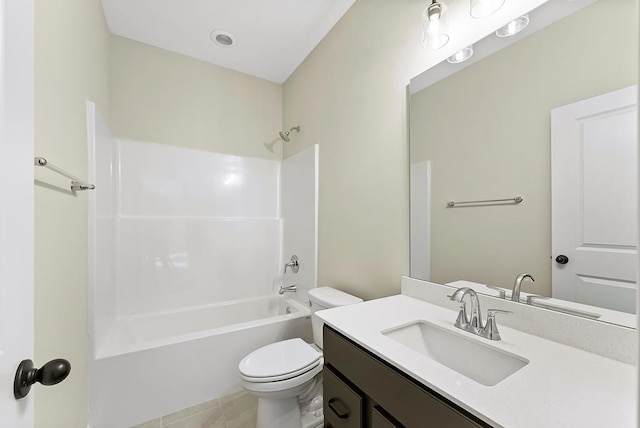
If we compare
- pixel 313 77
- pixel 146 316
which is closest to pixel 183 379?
pixel 146 316

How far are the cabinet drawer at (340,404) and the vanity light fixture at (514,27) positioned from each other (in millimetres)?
1438

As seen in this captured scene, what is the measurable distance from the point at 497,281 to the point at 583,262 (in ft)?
0.89

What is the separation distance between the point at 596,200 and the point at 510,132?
1.18ft

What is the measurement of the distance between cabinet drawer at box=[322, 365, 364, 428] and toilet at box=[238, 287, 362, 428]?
324 millimetres

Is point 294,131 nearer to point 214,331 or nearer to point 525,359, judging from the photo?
point 214,331

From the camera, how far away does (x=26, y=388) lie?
48cm

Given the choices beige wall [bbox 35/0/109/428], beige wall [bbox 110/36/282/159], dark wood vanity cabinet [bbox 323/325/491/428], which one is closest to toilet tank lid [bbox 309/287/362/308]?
dark wood vanity cabinet [bbox 323/325/491/428]

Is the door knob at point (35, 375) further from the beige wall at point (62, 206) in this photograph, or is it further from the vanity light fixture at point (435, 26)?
the vanity light fixture at point (435, 26)

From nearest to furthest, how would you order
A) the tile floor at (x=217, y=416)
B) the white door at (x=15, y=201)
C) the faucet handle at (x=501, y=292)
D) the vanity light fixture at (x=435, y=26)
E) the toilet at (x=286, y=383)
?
the white door at (x=15, y=201) < the faucet handle at (x=501, y=292) < the vanity light fixture at (x=435, y=26) < the toilet at (x=286, y=383) < the tile floor at (x=217, y=416)

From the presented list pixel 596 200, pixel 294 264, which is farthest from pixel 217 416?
pixel 596 200

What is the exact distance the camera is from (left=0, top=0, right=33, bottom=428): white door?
0.43 meters

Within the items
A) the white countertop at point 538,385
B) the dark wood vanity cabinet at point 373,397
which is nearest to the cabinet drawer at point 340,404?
the dark wood vanity cabinet at point 373,397

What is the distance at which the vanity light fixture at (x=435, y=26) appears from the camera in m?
1.13

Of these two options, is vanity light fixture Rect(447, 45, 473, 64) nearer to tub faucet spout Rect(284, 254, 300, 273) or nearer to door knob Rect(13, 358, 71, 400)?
door knob Rect(13, 358, 71, 400)
